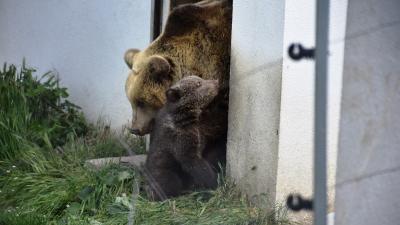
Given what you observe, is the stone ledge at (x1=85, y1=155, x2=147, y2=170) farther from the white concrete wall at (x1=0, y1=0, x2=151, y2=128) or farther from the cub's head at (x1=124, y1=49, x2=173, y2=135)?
the white concrete wall at (x1=0, y1=0, x2=151, y2=128)

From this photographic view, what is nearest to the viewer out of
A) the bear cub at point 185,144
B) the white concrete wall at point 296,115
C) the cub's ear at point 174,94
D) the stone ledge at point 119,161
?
the white concrete wall at point 296,115

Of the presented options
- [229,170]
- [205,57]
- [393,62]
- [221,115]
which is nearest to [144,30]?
[205,57]

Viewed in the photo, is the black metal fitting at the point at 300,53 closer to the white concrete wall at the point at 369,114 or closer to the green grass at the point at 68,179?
the white concrete wall at the point at 369,114

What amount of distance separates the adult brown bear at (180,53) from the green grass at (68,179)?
21.6 inches

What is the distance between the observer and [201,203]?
13.3 ft

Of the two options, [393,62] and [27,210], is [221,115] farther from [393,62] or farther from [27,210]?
[393,62]

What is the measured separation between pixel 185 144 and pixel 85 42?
2.90m

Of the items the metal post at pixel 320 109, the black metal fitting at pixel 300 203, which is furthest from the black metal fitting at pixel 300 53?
the black metal fitting at pixel 300 203

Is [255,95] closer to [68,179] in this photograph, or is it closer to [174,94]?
[174,94]

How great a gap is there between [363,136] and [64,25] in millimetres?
5504

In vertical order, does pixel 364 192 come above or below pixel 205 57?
below

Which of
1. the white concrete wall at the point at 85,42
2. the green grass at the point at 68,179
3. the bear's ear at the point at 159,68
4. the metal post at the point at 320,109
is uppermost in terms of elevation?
the white concrete wall at the point at 85,42

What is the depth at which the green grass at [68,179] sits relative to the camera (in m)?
3.94

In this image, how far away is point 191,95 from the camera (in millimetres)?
4371
